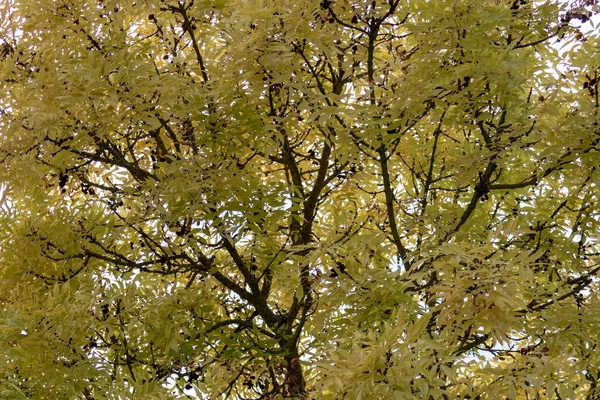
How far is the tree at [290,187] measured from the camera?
13.0 feet

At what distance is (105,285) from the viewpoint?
17.2ft

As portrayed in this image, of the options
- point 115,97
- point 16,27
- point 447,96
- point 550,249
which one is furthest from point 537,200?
point 16,27

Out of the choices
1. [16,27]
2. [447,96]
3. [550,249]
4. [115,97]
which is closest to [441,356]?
[447,96]

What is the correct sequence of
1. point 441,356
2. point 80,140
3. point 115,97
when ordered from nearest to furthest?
point 441,356
point 115,97
point 80,140

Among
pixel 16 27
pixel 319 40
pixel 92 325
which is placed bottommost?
pixel 92 325

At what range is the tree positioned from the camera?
3957mm

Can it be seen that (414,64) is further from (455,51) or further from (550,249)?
(550,249)

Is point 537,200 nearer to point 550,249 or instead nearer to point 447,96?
point 550,249

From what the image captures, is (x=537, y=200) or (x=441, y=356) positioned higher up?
(x=537, y=200)

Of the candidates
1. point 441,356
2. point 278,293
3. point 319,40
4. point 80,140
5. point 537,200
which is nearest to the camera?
point 441,356

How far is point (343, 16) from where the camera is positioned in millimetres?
4504

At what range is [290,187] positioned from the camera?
483cm

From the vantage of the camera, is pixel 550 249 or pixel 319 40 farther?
pixel 550 249

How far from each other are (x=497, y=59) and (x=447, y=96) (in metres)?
0.39
